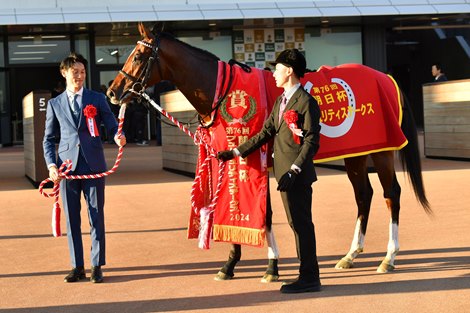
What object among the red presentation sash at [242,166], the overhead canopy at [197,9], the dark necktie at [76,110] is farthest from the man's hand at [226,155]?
the overhead canopy at [197,9]

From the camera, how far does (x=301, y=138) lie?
22.4ft

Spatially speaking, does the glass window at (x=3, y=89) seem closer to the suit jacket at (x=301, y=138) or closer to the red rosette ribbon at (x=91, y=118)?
the red rosette ribbon at (x=91, y=118)

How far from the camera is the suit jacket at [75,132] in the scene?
7.61 m

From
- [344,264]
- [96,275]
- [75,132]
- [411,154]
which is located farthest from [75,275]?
[411,154]

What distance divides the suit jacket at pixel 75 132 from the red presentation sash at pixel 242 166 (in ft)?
3.11

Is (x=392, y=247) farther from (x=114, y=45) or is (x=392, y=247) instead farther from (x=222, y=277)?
(x=114, y=45)

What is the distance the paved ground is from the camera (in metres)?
6.54

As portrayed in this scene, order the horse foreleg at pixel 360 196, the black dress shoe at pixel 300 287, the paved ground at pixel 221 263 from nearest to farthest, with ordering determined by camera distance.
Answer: the paved ground at pixel 221 263 → the black dress shoe at pixel 300 287 → the horse foreleg at pixel 360 196

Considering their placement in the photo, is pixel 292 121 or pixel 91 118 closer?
pixel 292 121

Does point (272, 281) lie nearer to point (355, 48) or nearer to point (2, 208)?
point (2, 208)

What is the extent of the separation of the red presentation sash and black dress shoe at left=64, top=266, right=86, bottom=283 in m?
1.14

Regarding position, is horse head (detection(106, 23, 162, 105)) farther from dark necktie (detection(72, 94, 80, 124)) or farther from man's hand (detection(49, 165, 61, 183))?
man's hand (detection(49, 165, 61, 183))

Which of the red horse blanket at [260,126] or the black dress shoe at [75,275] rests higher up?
the red horse blanket at [260,126]

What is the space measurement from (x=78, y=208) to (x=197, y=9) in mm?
19404
